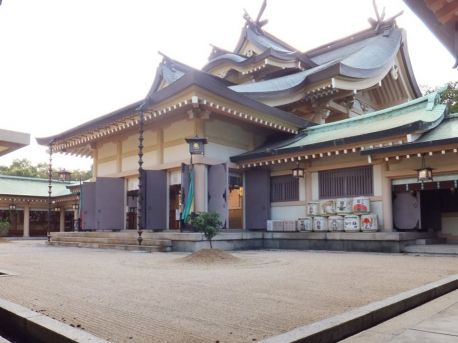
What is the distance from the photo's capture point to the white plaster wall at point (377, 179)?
38.7 feet

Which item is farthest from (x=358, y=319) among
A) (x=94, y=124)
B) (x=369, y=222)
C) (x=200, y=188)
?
(x=94, y=124)

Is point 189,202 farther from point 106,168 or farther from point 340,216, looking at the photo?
point 106,168

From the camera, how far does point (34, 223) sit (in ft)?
95.8

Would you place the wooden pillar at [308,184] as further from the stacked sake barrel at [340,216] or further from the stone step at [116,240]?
the stone step at [116,240]

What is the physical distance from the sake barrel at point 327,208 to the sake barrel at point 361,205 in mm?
698

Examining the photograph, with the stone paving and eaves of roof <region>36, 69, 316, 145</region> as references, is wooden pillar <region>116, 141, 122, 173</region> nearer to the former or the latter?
eaves of roof <region>36, 69, 316, 145</region>

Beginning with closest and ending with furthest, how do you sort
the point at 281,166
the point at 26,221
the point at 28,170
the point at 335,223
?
the point at 335,223 < the point at 281,166 < the point at 26,221 < the point at 28,170

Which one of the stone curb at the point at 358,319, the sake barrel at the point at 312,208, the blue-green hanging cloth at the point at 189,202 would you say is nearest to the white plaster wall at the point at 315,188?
the sake barrel at the point at 312,208

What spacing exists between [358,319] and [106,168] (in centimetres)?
1569

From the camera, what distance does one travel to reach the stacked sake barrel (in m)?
11.5

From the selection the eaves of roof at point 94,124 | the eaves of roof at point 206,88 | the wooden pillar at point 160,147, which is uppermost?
the eaves of roof at point 206,88

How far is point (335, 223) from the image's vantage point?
39.4ft

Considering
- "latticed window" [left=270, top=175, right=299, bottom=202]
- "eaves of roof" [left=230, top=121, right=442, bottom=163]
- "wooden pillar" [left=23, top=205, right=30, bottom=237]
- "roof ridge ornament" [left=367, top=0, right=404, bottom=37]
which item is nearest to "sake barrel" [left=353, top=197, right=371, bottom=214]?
"eaves of roof" [left=230, top=121, right=442, bottom=163]

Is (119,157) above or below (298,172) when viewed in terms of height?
above
